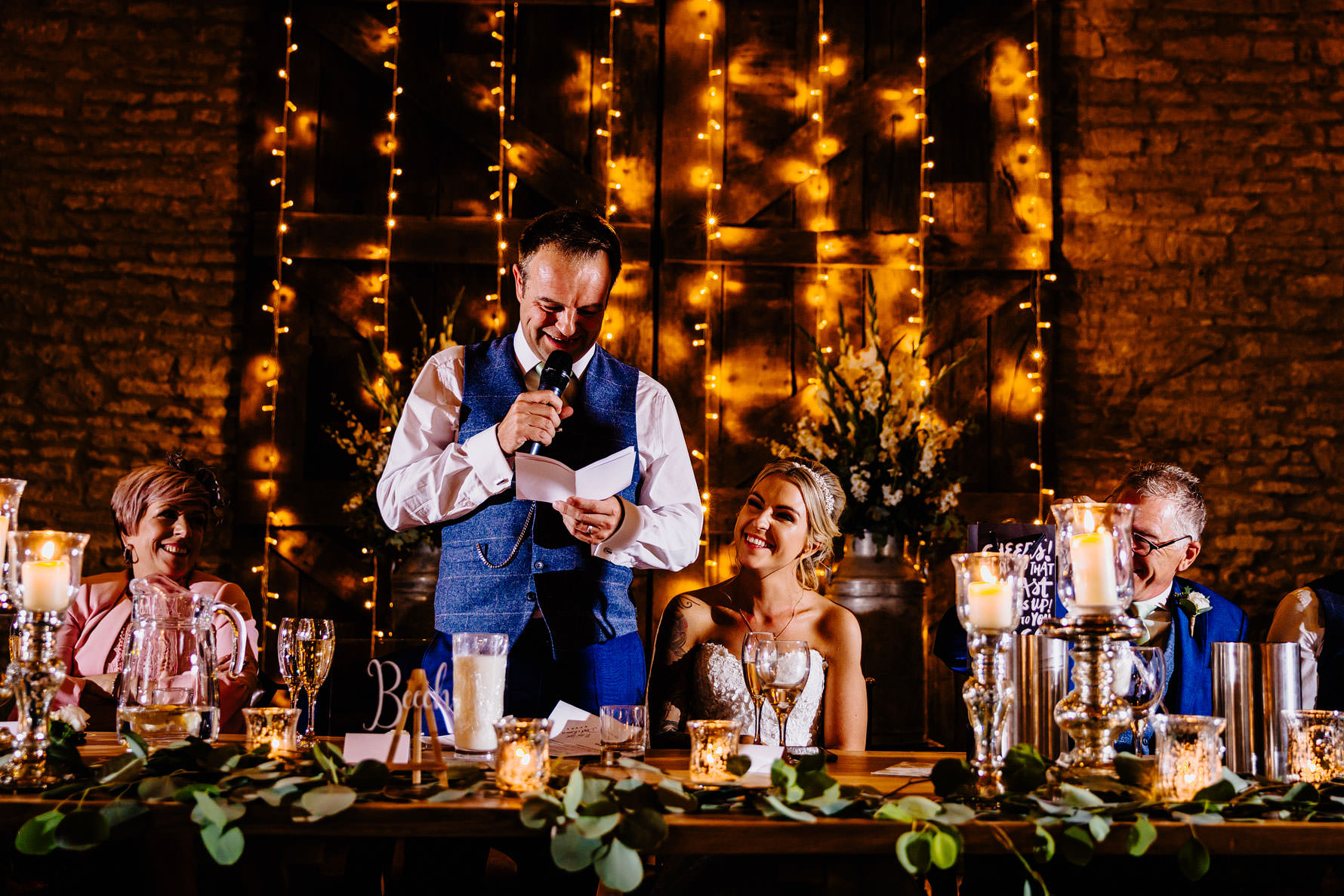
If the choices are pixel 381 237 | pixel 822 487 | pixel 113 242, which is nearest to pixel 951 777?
pixel 822 487

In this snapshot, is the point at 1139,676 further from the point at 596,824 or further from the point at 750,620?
the point at 750,620

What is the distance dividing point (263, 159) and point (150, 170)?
46 centimetres

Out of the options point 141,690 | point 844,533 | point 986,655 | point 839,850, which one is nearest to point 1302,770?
point 986,655

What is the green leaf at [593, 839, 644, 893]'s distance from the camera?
45.0 inches

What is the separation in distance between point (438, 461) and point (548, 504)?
0.25m

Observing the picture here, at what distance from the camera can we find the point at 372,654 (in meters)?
4.37

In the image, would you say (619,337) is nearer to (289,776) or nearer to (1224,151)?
(1224,151)

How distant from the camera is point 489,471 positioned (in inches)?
93.5

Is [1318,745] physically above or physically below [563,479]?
below

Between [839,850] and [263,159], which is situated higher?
[263,159]

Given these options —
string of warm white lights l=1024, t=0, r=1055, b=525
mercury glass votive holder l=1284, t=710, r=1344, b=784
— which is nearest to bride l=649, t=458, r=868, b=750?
mercury glass votive holder l=1284, t=710, r=1344, b=784

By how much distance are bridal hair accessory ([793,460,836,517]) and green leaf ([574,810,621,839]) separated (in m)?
1.85

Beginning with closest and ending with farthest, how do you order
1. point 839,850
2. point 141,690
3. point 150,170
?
point 839,850 < point 141,690 < point 150,170

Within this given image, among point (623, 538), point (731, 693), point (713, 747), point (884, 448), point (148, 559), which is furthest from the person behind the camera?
point (884, 448)
